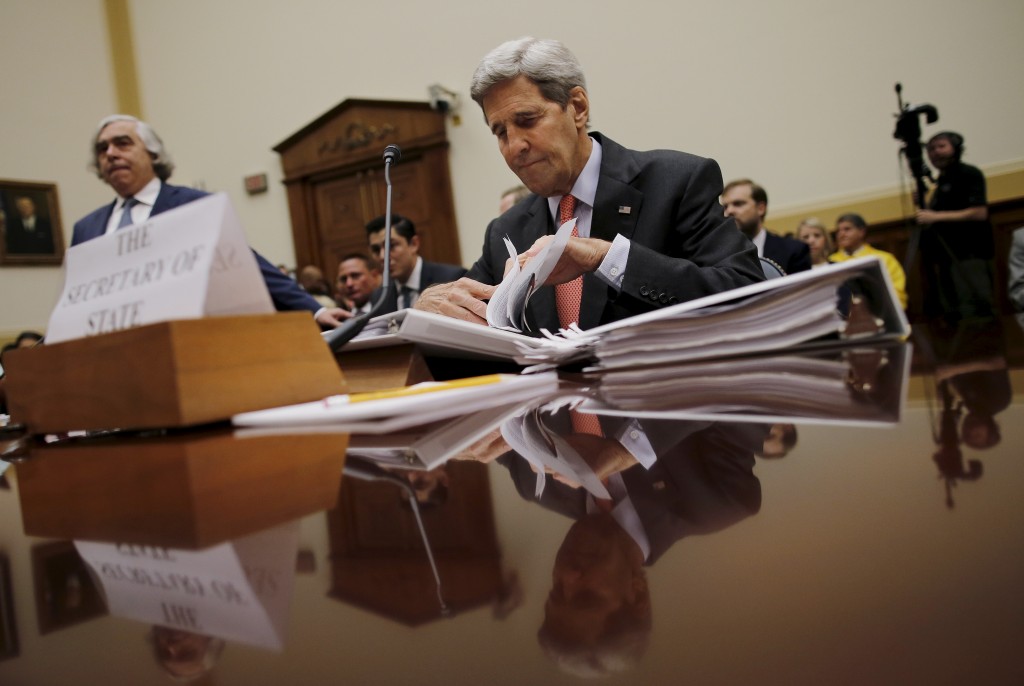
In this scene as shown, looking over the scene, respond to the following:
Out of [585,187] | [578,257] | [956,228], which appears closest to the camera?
[578,257]

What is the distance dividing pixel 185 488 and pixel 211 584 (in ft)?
0.58

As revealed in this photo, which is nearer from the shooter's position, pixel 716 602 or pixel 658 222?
pixel 716 602

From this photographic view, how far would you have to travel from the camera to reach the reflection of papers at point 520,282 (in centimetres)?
91

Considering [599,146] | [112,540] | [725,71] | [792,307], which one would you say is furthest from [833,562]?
[725,71]

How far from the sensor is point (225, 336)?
64 centimetres

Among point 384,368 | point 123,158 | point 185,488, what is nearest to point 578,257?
point 384,368

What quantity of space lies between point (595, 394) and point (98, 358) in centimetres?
43

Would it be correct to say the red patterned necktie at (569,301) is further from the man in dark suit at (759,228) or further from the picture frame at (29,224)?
the picture frame at (29,224)

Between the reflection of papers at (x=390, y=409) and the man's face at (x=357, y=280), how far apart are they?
3.90 m

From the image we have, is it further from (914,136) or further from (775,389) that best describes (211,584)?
→ (914,136)

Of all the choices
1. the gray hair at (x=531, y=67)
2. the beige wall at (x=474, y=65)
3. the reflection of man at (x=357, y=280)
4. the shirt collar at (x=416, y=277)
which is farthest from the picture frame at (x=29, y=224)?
the gray hair at (x=531, y=67)

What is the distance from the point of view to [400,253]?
4078 millimetres

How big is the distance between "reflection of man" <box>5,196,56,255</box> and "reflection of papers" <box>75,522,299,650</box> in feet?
24.5

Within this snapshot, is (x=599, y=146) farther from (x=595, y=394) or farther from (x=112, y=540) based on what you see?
(x=112, y=540)
